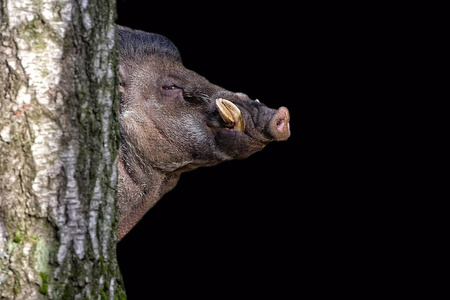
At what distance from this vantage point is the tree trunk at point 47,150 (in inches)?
92.9

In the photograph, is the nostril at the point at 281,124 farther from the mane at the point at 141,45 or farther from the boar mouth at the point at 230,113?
the mane at the point at 141,45

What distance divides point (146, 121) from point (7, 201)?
208 cm

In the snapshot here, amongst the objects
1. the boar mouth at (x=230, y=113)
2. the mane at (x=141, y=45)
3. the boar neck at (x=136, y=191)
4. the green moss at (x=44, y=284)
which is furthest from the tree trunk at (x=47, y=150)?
the mane at (x=141, y=45)

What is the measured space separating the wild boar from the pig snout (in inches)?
1.2

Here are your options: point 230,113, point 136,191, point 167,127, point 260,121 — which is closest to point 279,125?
point 260,121

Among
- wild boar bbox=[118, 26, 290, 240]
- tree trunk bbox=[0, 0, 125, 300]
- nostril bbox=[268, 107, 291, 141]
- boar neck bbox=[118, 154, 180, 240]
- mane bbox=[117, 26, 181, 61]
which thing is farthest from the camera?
mane bbox=[117, 26, 181, 61]

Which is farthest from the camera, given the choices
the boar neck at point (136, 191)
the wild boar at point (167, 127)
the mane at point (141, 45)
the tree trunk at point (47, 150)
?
the mane at point (141, 45)

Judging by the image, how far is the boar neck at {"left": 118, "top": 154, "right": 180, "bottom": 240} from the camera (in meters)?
4.42

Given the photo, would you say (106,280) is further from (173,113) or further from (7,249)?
(173,113)

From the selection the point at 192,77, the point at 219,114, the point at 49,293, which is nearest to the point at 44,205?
the point at 49,293

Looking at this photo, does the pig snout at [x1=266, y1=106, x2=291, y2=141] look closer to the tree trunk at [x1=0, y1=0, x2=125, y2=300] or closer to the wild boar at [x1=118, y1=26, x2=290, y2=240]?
the wild boar at [x1=118, y1=26, x2=290, y2=240]

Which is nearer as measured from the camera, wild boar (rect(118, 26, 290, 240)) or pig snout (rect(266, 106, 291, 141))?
pig snout (rect(266, 106, 291, 141))

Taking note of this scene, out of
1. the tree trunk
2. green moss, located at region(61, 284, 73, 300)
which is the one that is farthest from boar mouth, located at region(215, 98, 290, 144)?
green moss, located at region(61, 284, 73, 300)

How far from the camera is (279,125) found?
13.6 ft
